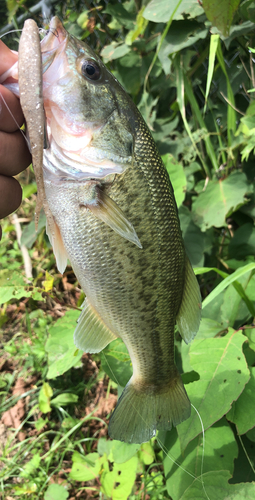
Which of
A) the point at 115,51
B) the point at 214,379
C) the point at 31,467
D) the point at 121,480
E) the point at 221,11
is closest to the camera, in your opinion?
the point at 214,379

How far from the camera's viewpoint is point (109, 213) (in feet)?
2.74

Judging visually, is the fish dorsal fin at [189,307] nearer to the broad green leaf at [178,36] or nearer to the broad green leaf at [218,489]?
the broad green leaf at [218,489]

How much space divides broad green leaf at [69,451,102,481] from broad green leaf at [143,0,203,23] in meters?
2.43

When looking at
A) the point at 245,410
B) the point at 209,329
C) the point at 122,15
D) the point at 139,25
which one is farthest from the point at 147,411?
the point at 122,15

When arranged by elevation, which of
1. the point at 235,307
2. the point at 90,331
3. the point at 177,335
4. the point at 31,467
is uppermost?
the point at 90,331

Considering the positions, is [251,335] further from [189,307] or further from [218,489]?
[218,489]

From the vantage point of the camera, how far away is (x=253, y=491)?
979mm

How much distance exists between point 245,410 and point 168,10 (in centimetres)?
202

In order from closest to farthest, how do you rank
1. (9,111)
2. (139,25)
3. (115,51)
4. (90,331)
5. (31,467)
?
(9,111)
(90,331)
(31,467)
(139,25)
(115,51)

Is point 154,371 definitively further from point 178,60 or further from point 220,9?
point 178,60

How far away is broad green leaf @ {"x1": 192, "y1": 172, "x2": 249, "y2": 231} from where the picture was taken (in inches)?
72.0

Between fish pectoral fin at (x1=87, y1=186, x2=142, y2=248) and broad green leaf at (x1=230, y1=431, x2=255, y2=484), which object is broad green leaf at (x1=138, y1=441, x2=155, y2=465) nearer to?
broad green leaf at (x1=230, y1=431, x2=255, y2=484)

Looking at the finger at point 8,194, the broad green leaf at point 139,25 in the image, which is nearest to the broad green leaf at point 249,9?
the broad green leaf at point 139,25

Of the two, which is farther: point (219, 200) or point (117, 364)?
point (219, 200)
